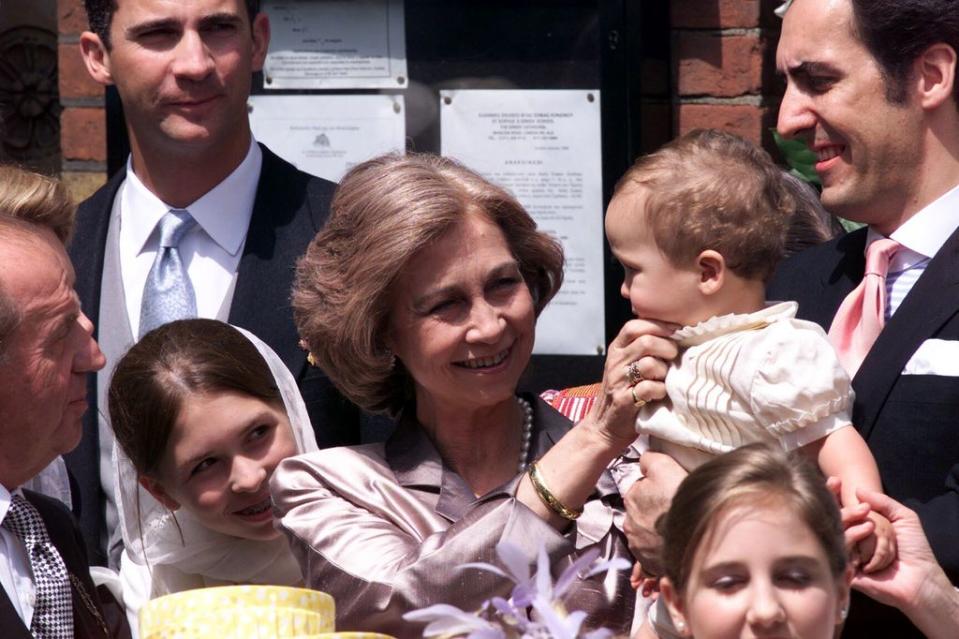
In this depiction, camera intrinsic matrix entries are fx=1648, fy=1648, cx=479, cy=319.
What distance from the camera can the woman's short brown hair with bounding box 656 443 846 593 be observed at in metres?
2.23

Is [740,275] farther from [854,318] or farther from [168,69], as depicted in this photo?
[168,69]

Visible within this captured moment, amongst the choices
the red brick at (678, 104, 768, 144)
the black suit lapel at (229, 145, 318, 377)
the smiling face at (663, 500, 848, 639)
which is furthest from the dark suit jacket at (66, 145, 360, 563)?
the smiling face at (663, 500, 848, 639)

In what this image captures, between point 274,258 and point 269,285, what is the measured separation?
0.25ft

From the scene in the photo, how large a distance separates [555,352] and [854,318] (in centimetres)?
147

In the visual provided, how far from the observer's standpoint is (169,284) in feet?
12.3

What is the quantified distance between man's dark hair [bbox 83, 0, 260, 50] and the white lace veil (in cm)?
108

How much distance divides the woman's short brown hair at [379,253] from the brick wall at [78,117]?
70.6 inches

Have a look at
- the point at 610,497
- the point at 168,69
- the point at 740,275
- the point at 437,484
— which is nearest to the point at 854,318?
the point at 740,275

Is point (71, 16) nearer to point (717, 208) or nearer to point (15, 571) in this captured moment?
point (15, 571)

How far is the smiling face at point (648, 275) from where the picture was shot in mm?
Answer: 2812

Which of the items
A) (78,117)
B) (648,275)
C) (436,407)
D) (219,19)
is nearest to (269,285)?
(219,19)

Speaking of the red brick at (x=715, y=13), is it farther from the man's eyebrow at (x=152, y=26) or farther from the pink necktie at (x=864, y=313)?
the pink necktie at (x=864, y=313)

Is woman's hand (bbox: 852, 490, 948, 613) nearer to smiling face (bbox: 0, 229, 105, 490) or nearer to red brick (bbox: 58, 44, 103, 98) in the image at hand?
smiling face (bbox: 0, 229, 105, 490)

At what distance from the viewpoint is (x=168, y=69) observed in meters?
3.84
